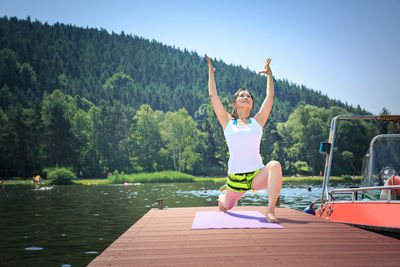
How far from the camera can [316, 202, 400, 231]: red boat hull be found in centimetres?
741

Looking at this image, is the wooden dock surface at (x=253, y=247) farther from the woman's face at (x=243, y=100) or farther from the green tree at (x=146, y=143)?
the green tree at (x=146, y=143)

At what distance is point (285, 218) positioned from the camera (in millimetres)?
6434

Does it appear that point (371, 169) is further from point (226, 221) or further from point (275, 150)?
point (275, 150)

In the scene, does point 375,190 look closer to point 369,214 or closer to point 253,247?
point 369,214

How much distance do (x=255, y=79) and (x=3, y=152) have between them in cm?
13035

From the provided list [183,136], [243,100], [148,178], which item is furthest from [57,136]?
[243,100]

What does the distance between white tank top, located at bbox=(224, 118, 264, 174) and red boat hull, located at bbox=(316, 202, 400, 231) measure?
3.36 metres

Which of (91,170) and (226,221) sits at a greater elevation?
(226,221)

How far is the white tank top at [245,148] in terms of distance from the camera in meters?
5.75

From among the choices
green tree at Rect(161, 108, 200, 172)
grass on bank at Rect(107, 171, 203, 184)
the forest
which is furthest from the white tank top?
green tree at Rect(161, 108, 200, 172)

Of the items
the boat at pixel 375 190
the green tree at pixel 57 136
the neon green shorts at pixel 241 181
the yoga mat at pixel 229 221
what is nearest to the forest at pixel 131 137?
the green tree at pixel 57 136

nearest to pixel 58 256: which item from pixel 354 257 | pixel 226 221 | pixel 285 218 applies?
pixel 226 221

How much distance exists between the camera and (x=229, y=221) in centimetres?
572

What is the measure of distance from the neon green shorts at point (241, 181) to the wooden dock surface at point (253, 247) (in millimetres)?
835
